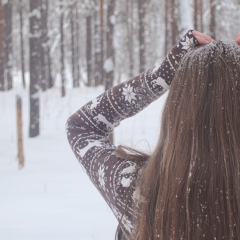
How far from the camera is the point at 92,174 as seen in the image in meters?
1.58

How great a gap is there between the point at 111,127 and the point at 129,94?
Answer: 0.17m

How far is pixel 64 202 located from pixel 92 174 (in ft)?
13.2

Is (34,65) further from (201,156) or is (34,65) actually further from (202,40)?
(201,156)

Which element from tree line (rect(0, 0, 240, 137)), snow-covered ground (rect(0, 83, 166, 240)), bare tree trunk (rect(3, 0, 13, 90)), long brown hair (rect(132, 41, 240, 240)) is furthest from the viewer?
bare tree trunk (rect(3, 0, 13, 90))

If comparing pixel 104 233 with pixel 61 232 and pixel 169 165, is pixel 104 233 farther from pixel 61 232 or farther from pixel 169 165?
pixel 169 165

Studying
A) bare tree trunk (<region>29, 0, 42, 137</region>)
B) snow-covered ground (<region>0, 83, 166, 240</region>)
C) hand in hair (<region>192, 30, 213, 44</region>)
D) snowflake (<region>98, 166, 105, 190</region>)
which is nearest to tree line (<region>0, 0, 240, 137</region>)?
bare tree trunk (<region>29, 0, 42, 137</region>)

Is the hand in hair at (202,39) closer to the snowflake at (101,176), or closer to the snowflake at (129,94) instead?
the snowflake at (129,94)

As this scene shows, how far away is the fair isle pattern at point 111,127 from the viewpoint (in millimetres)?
1464

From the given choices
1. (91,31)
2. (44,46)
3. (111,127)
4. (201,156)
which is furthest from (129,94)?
(91,31)

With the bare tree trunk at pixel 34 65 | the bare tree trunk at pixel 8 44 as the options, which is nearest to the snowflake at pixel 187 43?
the bare tree trunk at pixel 34 65

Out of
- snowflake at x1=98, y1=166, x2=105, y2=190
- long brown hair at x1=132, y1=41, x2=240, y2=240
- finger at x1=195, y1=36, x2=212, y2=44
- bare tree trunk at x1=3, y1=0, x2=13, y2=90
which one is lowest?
bare tree trunk at x1=3, y1=0, x2=13, y2=90

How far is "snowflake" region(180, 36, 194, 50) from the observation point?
148cm

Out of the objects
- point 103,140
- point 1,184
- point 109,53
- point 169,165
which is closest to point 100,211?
point 1,184

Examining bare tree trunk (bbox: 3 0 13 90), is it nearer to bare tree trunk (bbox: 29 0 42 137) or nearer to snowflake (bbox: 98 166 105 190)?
bare tree trunk (bbox: 29 0 42 137)
